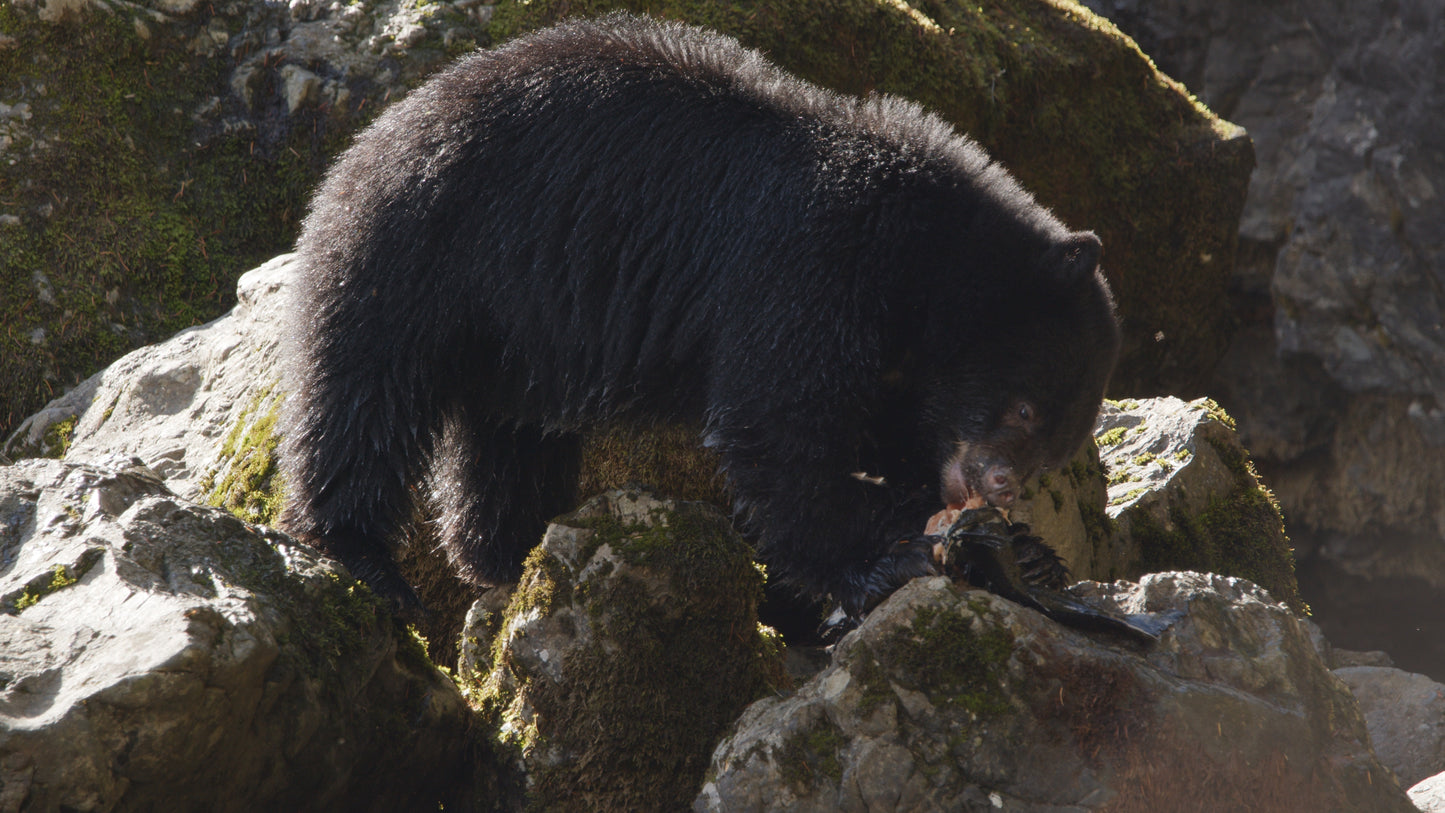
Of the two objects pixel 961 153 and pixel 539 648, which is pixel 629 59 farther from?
pixel 539 648

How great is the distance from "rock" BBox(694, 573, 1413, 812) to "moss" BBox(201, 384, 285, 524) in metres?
2.57

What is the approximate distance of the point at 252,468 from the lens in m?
4.73

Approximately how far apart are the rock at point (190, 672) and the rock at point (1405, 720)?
15.0ft

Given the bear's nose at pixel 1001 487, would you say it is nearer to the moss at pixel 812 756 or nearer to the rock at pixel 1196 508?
the moss at pixel 812 756

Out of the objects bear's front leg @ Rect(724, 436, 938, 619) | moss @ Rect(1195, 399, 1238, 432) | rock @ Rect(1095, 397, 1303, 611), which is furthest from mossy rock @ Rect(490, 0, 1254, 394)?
bear's front leg @ Rect(724, 436, 938, 619)

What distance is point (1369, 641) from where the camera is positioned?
10.2 meters

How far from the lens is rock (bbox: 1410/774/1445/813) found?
11.4 ft

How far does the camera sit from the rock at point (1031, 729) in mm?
2738

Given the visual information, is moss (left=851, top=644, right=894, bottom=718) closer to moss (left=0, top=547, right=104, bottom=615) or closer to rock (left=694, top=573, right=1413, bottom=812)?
rock (left=694, top=573, right=1413, bottom=812)

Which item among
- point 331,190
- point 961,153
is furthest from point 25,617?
point 961,153

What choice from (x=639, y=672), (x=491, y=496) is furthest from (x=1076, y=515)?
(x=491, y=496)

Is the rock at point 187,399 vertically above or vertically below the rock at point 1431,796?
above

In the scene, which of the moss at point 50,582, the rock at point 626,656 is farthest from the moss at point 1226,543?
the moss at point 50,582

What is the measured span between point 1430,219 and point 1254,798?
8095mm
